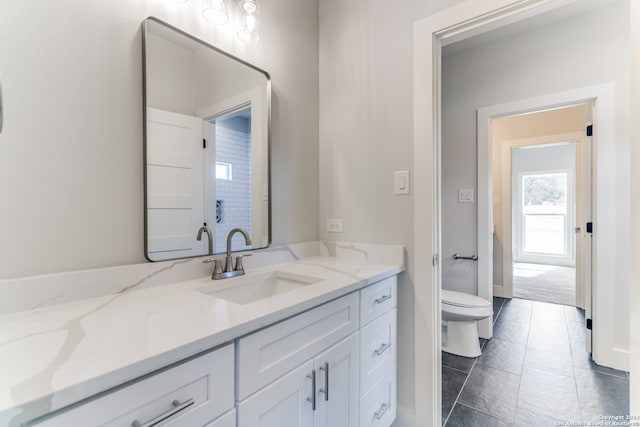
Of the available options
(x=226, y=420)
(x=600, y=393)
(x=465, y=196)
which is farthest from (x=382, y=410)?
(x=465, y=196)

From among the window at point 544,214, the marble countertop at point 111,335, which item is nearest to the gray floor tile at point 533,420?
the marble countertop at point 111,335

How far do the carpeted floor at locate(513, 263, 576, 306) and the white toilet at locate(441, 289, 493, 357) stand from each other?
197 centimetres

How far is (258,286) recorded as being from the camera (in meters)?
1.32

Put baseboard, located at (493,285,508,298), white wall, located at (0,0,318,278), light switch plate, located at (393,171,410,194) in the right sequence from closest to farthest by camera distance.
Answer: white wall, located at (0,0,318,278) < light switch plate, located at (393,171,410,194) < baseboard, located at (493,285,508,298)

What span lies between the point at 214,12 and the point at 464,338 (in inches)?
102

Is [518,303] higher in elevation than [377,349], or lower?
lower

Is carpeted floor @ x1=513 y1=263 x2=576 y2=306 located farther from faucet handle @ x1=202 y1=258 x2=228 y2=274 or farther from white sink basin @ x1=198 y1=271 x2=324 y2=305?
faucet handle @ x1=202 y1=258 x2=228 y2=274

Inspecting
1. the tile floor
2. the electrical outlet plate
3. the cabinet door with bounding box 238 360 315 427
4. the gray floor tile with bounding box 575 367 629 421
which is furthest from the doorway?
the cabinet door with bounding box 238 360 315 427

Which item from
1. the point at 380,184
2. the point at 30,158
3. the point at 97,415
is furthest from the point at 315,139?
the point at 97,415

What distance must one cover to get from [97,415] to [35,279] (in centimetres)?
56

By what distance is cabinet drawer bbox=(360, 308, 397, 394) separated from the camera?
1.19 metres

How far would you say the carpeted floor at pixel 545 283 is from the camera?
3.58 m

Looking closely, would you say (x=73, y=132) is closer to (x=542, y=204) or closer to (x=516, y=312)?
(x=516, y=312)

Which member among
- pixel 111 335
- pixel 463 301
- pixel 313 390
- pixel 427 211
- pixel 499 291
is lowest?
pixel 499 291
